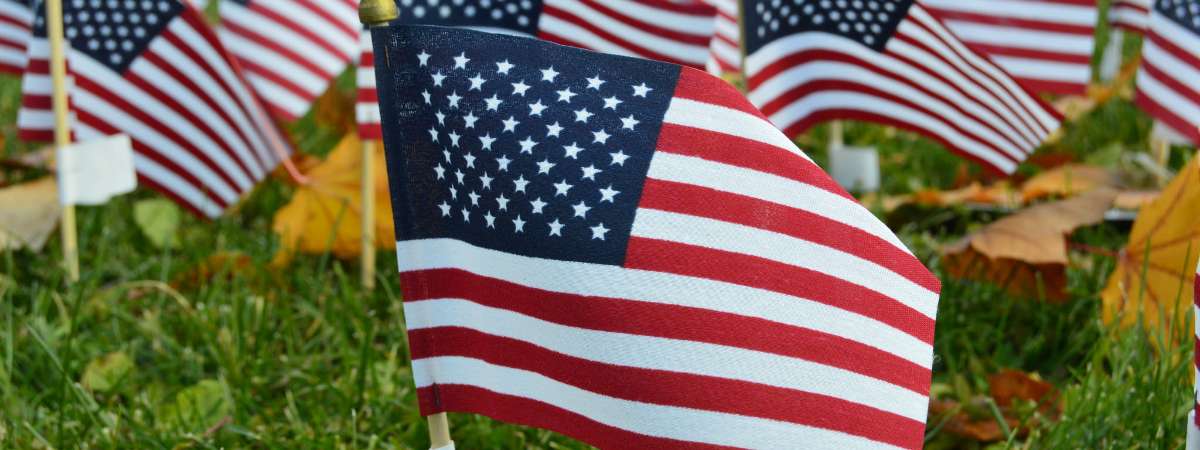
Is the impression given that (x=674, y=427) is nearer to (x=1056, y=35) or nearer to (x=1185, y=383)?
(x=1185, y=383)

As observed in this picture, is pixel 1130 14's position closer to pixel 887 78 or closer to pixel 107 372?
pixel 887 78

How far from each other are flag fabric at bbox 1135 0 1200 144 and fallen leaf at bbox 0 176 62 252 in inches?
96.9

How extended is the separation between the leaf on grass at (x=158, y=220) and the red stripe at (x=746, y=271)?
70.8 inches

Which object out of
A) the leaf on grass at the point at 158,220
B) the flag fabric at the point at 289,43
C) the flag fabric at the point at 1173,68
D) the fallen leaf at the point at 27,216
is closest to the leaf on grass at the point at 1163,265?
Answer: the flag fabric at the point at 1173,68

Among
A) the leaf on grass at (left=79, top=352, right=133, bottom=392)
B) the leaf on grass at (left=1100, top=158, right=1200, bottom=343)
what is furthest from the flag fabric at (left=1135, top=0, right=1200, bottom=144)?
the leaf on grass at (left=79, top=352, right=133, bottom=392)

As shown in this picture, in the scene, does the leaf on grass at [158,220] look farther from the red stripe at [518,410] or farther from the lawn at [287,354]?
the red stripe at [518,410]

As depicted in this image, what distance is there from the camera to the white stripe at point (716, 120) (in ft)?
4.65

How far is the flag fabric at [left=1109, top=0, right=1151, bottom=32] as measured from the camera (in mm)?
3004

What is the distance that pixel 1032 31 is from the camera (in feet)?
9.59

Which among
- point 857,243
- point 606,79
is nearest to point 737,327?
point 857,243

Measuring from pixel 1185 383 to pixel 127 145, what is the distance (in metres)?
2.03

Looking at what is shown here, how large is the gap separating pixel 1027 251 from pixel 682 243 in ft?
3.70

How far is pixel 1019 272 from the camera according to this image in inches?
95.1

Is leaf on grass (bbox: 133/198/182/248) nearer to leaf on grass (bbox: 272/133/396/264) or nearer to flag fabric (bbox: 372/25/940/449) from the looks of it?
leaf on grass (bbox: 272/133/396/264)
